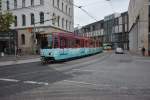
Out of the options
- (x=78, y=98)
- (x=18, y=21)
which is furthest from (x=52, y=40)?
(x=18, y=21)

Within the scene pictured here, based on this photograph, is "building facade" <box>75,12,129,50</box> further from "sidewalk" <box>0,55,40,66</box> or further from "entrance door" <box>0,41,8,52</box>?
"sidewalk" <box>0,55,40,66</box>

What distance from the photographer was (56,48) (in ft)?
74.7

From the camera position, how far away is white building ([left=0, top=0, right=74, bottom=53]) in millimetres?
48812

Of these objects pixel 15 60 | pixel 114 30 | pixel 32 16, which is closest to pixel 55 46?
pixel 15 60

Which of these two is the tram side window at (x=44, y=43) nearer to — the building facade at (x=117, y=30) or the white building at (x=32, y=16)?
the white building at (x=32, y=16)

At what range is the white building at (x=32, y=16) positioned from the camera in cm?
4881

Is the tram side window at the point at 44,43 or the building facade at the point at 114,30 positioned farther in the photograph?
the building facade at the point at 114,30

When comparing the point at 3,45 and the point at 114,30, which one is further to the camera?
the point at 114,30

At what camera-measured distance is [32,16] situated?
5166 cm

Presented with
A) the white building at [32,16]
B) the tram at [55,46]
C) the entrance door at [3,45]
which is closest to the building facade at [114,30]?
the white building at [32,16]

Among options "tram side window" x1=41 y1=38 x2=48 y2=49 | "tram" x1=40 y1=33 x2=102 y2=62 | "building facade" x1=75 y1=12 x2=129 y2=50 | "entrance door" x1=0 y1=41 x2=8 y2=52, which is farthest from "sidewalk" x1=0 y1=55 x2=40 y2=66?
"building facade" x1=75 y1=12 x2=129 y2=50

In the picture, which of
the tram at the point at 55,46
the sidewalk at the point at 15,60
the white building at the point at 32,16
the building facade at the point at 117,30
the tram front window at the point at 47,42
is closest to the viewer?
the tram at the point at 55,46

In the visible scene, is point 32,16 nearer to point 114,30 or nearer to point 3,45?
point 3,45

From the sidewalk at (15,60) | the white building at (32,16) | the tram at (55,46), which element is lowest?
the sidewalk at (15,60)
